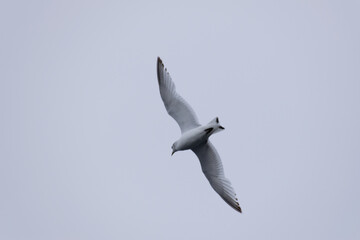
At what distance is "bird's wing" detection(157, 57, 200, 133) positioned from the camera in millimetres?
17188

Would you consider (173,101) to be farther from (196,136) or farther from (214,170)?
(214,170)

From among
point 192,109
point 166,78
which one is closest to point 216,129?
point 192,109

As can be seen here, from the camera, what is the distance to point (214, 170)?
18016mm

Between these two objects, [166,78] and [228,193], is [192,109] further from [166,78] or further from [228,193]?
[228,193]

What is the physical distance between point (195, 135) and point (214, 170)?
6.24 ft

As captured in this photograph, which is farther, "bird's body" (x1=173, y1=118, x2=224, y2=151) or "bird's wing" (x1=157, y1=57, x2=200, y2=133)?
"bird's wing" (x1=157, y1=57, x2=200, y2=133)

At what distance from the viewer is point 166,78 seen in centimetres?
1728

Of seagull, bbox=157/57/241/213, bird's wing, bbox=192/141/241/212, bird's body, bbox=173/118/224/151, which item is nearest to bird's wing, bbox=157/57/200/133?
seagull, bbox=157/57/241/213

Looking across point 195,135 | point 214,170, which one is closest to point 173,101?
point 195,135

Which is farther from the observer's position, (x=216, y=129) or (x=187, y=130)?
(x=187, y=130)

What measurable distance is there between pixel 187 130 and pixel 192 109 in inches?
28.0

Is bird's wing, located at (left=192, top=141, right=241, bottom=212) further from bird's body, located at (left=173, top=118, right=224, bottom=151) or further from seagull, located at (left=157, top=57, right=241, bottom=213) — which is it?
bird's body, located at (left=173, top=118, right=224, bottom=151)

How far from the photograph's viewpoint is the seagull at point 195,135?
55.1 ft

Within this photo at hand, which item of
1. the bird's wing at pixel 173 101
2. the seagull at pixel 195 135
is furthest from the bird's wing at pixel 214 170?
the bird's wing at pixel 173 101
